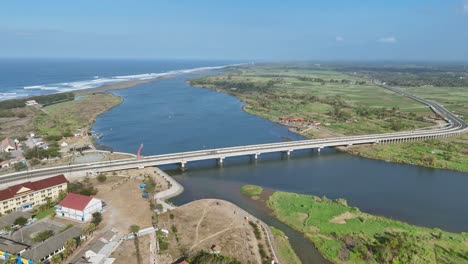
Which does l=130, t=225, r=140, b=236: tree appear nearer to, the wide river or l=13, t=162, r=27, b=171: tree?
the wide river

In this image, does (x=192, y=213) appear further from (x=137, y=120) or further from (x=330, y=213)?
(x=137, y=120)

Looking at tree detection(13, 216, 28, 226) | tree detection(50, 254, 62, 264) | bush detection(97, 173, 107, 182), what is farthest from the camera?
bush detection(97, 173, 107, 182)

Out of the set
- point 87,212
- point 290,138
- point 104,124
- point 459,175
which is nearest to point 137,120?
point 104,124

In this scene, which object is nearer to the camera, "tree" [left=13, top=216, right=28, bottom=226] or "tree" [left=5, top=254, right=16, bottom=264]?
"tree" [left=5, top=254, right=16, bottom=264]

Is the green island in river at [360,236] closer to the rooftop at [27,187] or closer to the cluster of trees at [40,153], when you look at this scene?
the rooftop at [27,187]

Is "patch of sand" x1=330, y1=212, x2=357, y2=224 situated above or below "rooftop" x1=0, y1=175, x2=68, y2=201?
below

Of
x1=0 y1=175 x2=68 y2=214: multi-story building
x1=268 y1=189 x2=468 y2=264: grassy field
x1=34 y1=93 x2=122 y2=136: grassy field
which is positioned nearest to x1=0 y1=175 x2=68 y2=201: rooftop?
x1=0 y1=175 x2=68 y2=214: multi-story building

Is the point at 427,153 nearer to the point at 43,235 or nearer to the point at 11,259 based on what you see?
the point at 43,235
